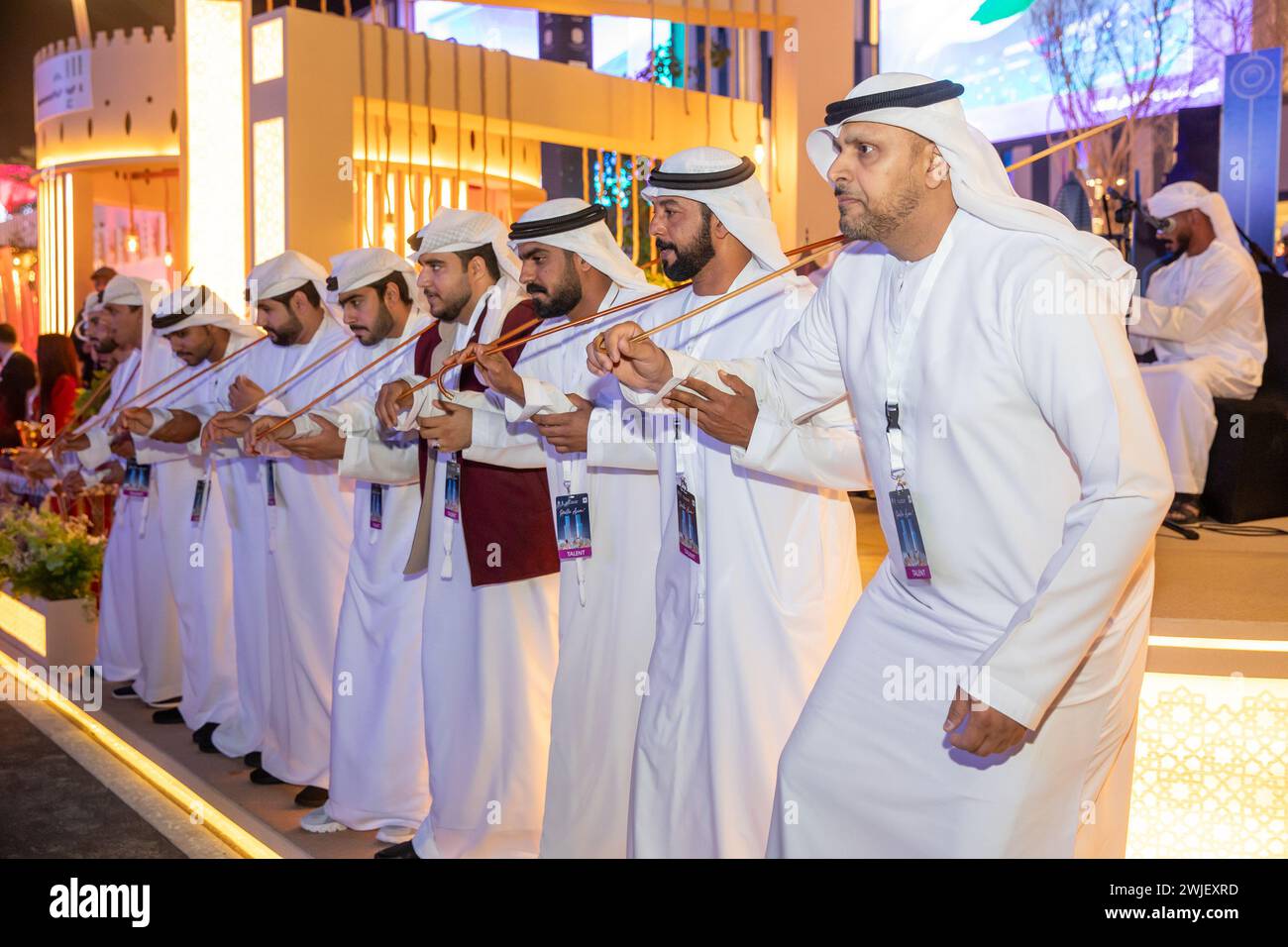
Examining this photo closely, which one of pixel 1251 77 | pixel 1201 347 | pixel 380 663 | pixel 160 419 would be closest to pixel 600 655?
pixel 380 663

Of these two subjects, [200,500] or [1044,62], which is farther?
[1044,62]

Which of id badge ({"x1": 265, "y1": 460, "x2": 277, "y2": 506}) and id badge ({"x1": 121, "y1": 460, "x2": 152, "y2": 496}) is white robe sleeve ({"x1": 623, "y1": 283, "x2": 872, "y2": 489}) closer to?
id badge ({"x1": 265, "y1": 460, "x2": 277, "y2": 506})

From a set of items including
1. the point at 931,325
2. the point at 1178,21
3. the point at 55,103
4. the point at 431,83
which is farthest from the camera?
the point at 55,103

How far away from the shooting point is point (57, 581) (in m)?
6.78

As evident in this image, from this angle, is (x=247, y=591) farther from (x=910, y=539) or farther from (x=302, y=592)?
(x=910, y=539)

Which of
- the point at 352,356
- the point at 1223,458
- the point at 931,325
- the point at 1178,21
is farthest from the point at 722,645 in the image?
the point at 1178,21

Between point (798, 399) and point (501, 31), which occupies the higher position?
point (501, 31)

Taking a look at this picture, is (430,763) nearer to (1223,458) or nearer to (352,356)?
(352,356)

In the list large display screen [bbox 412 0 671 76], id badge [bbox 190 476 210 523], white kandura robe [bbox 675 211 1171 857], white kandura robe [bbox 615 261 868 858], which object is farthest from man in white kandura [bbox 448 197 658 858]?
large display screen [bbox 412 0 671 76]

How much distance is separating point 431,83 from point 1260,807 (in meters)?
7.45

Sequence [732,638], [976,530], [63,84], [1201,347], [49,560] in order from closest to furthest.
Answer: [976,530] → [732,638] → [49,560] → [1201,347] → [63,84]

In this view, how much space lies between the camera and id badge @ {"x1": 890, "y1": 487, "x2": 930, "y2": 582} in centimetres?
238

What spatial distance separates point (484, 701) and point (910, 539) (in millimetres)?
1956

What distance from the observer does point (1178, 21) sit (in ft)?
41.8
